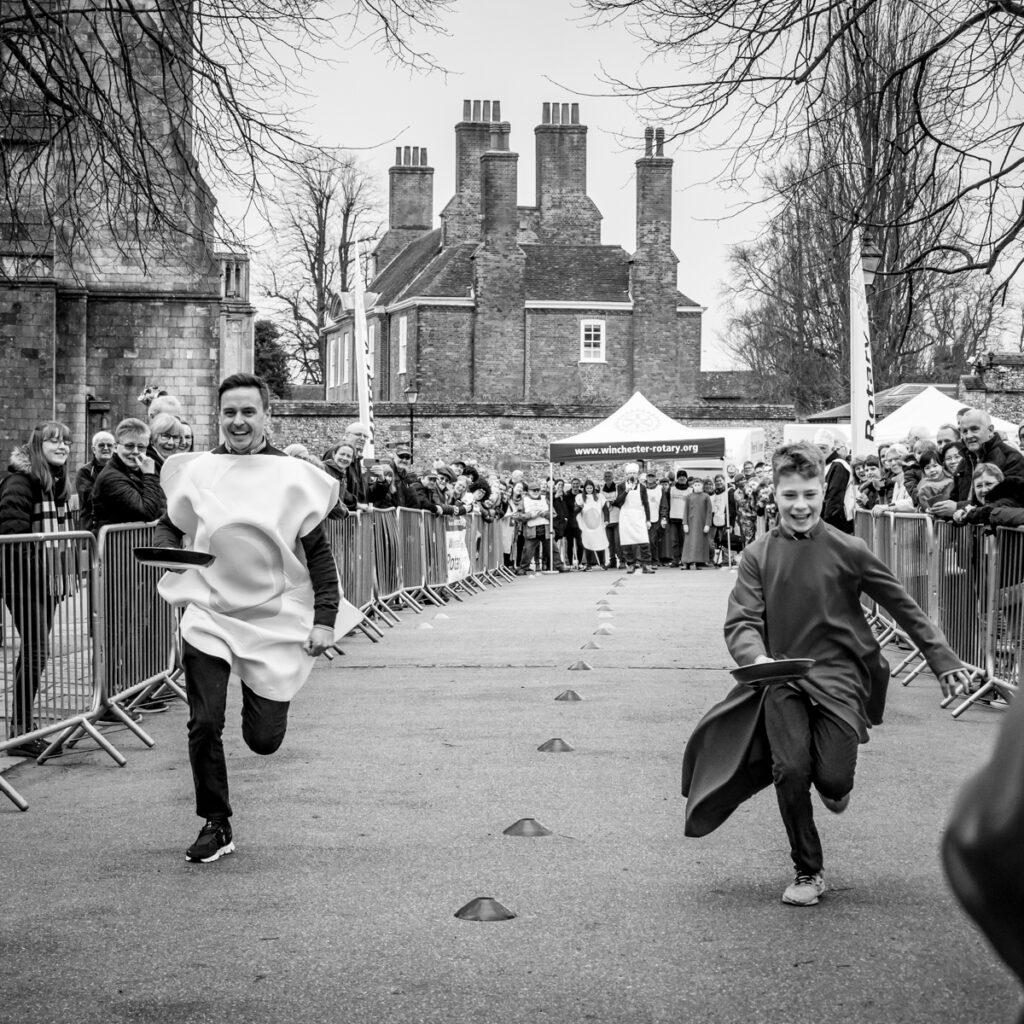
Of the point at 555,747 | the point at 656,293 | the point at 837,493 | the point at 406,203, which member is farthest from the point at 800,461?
the point at 406,203

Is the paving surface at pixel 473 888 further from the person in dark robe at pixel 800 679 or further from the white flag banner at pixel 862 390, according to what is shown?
the white flag banner at pixel 862 390

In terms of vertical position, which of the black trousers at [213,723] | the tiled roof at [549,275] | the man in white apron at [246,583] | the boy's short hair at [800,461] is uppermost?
the tiled roof at [549,275]

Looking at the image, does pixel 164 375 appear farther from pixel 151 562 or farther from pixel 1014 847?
A: pixel 1014 847

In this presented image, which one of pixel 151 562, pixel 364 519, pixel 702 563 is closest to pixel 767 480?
pixel 702 563

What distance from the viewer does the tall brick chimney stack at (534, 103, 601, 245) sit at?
66125mm

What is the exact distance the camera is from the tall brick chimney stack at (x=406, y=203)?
74.9 m

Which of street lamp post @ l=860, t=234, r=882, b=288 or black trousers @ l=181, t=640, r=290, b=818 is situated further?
street lamp post @ l=860, t=234, r=882, b=288

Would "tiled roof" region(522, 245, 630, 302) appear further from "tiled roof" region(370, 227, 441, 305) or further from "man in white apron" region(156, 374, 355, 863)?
"man in white apron" region(156, 374, 355, 863)

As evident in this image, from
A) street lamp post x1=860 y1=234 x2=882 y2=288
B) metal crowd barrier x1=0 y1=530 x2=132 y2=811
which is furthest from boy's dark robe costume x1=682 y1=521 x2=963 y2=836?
street lamp post x1=860 y1=234 x2=882 y2=288

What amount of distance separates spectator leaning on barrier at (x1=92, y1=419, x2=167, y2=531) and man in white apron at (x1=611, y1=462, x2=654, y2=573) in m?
22.5

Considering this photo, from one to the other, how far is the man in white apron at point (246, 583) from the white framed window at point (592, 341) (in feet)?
176

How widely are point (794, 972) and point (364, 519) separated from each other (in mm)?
11301

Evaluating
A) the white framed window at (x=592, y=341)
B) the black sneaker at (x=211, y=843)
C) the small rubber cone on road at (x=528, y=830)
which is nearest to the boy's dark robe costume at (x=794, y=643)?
the small rubber cone on road at (x=528, y=830)

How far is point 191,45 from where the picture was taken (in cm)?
916
